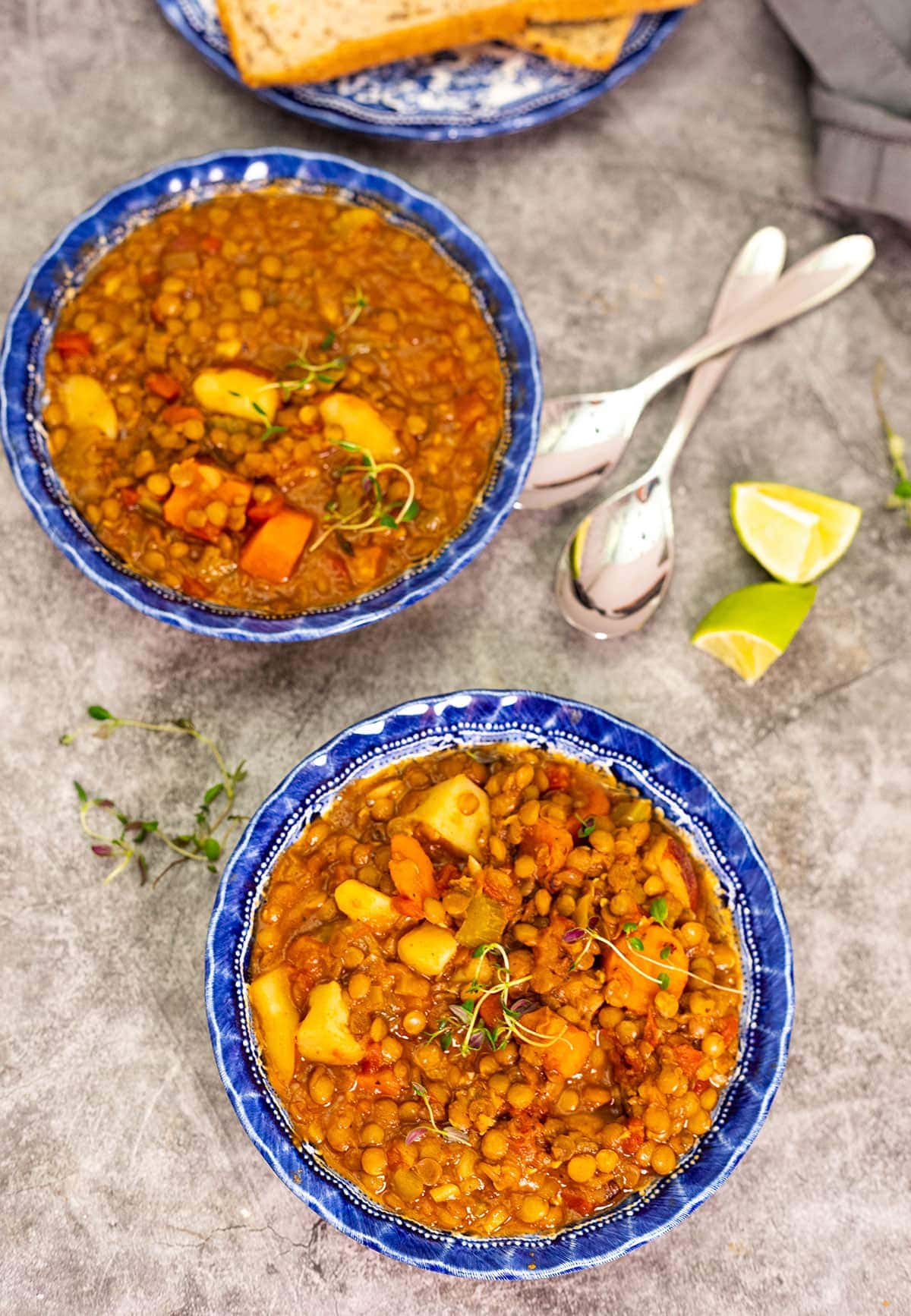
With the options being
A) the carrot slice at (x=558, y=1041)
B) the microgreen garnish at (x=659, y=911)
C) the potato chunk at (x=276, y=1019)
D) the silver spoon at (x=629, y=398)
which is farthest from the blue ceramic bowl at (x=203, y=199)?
the carrot slice at (x=558, y=1041)

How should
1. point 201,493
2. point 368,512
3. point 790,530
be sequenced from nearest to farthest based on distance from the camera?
point 201,493 < point 368,512 < point 790,530

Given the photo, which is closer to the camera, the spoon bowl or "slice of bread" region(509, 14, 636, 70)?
the spoon bowl

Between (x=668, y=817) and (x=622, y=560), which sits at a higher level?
(x=622, y=560)

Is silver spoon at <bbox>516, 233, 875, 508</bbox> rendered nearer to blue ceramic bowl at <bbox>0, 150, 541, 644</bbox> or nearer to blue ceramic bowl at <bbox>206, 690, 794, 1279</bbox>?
blue ceramic bowl at <bbox>0, 150, 541, 644</bbox>

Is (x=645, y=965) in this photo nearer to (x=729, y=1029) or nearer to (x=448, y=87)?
(x=729, y=1029)

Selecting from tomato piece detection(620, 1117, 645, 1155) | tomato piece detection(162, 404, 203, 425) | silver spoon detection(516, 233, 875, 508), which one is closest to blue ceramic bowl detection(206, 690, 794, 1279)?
tomato piece detection(620, 1117, 645, 1155)

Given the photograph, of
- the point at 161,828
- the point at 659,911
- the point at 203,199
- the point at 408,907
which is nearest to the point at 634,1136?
the point at 659,911

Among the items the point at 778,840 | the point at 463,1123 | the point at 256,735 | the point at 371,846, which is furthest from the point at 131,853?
the point at 778,840
